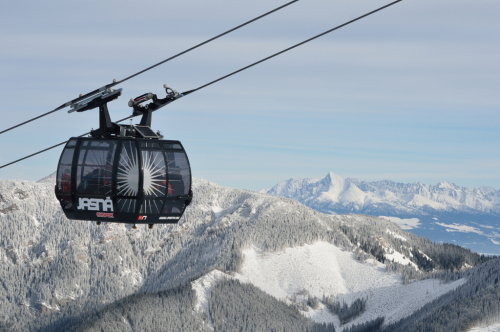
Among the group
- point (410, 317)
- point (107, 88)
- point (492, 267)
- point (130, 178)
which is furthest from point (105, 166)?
point (492, 267)

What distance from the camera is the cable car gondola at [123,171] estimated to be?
28.3 m

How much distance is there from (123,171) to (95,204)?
98.1 inches

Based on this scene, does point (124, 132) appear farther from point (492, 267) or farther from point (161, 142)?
point (492, 267)

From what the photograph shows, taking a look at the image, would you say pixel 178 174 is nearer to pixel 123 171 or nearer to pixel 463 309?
pixel 123 171

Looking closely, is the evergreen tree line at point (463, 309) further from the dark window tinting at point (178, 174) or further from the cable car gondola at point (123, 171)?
the cable car gondola at point (123, 171)

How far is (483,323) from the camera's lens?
147m

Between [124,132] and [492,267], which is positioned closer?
[124,132]

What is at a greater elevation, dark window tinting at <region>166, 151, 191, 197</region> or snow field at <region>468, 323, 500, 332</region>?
dark window tinting at <region>166, 151, 191, 197</region>

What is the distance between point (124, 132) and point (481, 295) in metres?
163

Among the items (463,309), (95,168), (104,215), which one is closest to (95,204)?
(104,215)

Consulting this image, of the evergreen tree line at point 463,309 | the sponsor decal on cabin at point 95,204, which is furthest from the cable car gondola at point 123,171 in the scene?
the evergreen tree line at point 463,309

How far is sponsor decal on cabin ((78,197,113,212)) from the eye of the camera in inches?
1125

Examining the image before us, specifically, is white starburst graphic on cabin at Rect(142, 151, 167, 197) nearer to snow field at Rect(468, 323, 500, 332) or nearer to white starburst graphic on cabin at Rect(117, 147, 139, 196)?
white starburst graphic on cabin at Rect(117, 147, 139, 196)

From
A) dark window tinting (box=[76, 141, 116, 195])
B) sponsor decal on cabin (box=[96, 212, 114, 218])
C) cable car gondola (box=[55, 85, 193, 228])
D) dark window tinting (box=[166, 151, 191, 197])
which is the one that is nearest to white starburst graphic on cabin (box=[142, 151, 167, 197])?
cable car gondola (box=[55, 85, 193, 228])
